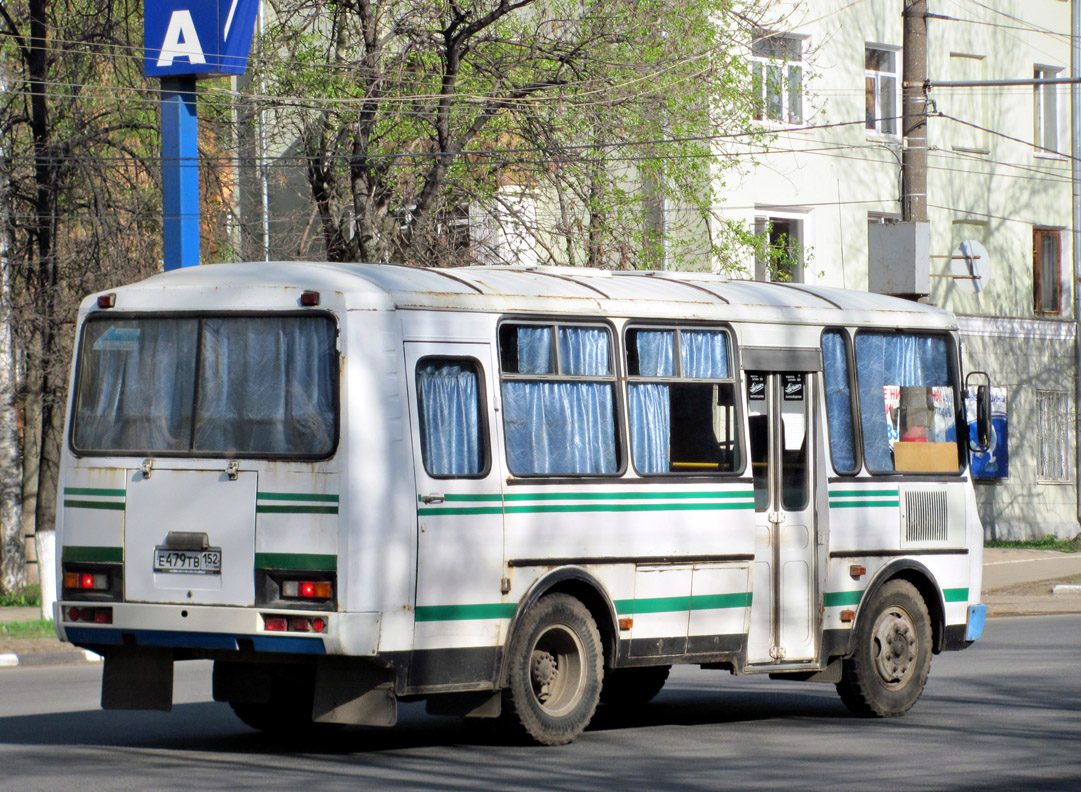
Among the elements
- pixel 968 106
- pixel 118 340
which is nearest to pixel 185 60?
pixel 118 340

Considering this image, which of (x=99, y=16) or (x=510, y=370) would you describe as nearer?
(x=510, y=370)

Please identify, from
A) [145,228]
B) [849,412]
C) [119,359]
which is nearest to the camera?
[119,359]

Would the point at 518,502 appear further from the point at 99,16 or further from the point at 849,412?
the point at 99,16

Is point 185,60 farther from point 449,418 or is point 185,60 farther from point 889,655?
point 889,655

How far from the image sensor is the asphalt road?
9023 mm

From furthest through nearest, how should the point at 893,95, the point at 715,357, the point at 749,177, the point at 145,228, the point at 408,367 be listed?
the point at 893,95 → the point at 749,177 → the point at 145,228 → the point at 715,357 → the point at 408,367

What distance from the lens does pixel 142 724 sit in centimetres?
1148

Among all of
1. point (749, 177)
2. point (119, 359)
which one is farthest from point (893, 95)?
point (119, 359)

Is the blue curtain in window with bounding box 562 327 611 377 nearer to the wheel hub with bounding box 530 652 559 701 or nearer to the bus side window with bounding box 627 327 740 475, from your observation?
the bus side window with bounding box 627 327 740 475

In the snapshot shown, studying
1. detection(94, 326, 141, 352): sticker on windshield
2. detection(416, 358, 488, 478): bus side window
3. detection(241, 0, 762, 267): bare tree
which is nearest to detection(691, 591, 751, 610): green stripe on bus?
detection(416, 358, 488, 478): bus side window

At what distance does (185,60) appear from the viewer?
18.6 meters

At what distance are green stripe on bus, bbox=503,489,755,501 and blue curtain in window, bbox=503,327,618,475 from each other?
Result: 14 cm

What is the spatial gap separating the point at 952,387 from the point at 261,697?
18.8ft

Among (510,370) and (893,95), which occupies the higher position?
(893,95)
